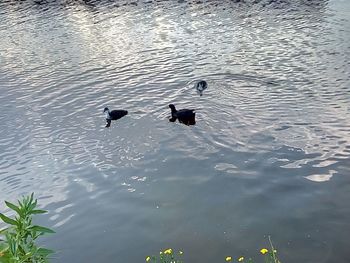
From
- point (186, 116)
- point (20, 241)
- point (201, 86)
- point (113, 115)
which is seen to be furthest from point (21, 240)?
point (201, 86)

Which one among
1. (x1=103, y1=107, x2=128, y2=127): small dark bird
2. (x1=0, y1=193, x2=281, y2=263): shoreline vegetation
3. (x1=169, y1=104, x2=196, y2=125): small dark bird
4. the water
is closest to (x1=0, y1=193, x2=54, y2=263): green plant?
(x1=0, y1=193, x2=281, y2=263): shoreline vegetation

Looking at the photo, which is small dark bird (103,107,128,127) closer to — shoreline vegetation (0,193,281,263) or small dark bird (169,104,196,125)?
small dark bird (169,104,196,125)

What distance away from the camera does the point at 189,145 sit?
1348 centimetres

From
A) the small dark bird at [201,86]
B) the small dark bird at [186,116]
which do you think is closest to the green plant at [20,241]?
the small dark bird at [186,116]

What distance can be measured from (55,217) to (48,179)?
205 cm

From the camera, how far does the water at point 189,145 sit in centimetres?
951

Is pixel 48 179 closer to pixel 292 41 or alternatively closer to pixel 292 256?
pixel 292 256

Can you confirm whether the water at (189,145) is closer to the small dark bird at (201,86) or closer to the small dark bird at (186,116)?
the small dark bird at (186,116)

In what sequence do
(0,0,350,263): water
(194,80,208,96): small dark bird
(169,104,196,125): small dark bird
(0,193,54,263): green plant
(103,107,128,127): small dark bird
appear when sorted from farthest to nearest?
1. (194,80,208,96): small dark bird
2. (103,107,128,127): small dark bird
3. (169,104,196,125): small dark bird
4. (0,0,350,263): water
5. (0,193,54,263): green plant

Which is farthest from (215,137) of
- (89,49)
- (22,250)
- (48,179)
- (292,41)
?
(89,49)

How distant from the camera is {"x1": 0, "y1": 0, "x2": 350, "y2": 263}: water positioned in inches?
374

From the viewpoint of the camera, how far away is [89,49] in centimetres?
2772

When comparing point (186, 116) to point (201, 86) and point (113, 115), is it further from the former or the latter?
point (201, 86)

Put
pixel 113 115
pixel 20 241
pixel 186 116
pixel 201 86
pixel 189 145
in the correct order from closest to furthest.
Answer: pixel 20 241 → pixel 189 145 → pixel 186 116 → pixel 113 115 → pixel 201 86
